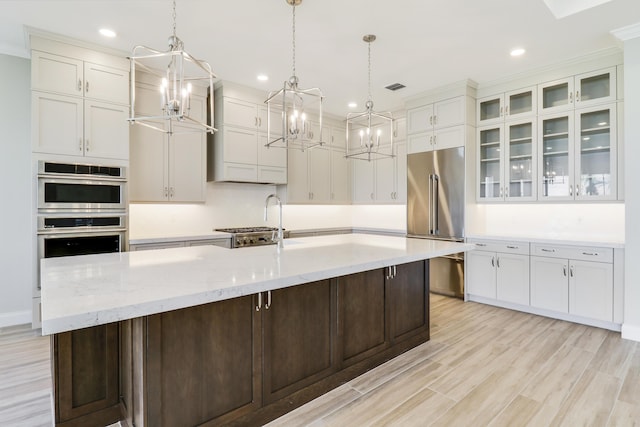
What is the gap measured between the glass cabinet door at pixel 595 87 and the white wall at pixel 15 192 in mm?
6114

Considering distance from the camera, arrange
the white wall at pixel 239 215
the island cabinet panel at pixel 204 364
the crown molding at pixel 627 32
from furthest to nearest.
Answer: the white wall at pixel 239 215
the crown molding at pixel 627 32
the island cabinet panel at pixel 204 364

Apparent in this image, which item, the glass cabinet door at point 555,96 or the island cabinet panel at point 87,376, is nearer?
the island cabinet panel at point 87,376

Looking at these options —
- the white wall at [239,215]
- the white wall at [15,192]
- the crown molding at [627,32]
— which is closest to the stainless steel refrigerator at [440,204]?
the white wall at [239,215]

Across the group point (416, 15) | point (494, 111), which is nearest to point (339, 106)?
point (494, 111)

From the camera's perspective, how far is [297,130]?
8.35ft

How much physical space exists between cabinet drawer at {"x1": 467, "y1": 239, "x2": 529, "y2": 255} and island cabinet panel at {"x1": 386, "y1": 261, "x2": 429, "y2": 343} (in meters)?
1.66

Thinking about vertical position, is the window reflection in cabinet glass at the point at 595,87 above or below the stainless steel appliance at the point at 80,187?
above

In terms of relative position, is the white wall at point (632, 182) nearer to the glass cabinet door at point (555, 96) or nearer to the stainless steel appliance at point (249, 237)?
the glass cabinet door at point (555, 96)

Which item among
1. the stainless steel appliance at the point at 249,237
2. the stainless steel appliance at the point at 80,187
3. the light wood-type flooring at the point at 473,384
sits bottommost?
the light wood-type flooring at the point at 473,384

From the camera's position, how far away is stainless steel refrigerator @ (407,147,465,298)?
179 inches

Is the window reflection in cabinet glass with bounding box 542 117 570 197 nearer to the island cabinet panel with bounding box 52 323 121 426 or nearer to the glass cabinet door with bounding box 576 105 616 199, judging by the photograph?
the glass cabinet door with bounding box 576 105 616 199

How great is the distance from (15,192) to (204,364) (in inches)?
135

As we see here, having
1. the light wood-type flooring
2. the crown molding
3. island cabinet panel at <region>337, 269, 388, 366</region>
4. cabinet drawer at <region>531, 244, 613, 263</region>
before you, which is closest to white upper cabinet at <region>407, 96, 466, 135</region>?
the crown molding

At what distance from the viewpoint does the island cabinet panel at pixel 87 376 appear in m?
1.77
